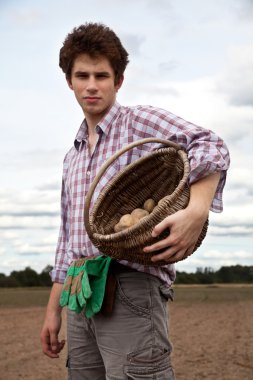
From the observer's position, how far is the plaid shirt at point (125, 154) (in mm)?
2719

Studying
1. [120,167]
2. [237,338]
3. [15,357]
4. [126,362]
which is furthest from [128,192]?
[237,338]

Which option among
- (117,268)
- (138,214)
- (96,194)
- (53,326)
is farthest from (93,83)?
(53,326)

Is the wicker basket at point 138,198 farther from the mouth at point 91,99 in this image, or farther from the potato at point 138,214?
the mouth at point 91,99

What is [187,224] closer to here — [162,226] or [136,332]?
[162,226]

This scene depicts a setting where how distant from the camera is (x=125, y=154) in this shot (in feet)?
9.90

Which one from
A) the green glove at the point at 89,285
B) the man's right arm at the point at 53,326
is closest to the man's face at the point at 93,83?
the green glove at the point at 89,285

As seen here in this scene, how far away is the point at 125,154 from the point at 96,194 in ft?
0.66

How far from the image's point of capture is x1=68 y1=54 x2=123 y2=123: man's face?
304 centimetres

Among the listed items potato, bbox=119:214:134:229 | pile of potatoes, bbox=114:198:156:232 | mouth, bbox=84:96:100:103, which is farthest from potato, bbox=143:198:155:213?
mouth, bbox=84:96:100:103

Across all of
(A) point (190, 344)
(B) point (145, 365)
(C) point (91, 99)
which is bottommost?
(A) point (190, 344)

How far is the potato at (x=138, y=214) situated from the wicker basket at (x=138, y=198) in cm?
11

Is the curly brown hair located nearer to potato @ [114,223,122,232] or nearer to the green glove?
potato @ [114,223,122,232]

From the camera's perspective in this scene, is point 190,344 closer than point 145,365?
No

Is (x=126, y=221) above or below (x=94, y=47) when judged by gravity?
below
